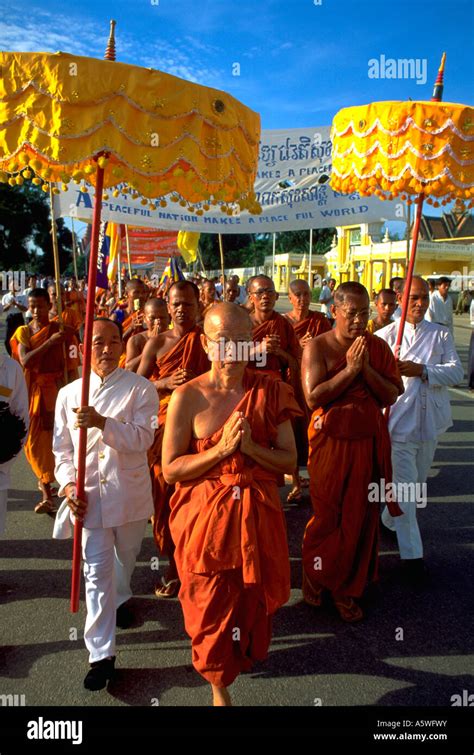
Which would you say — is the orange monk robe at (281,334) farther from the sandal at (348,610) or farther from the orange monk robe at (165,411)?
the sandal at (348,610)

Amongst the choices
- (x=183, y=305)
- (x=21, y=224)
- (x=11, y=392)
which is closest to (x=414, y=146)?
(x=183, y=305)

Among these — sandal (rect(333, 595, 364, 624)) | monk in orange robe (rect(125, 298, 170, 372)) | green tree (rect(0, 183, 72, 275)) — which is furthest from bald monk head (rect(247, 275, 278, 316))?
green tree (rect(0, 183, 72, 275))

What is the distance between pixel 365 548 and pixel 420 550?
577 millimetres

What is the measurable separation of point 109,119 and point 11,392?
1.69 metres

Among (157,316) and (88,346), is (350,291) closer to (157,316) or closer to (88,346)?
(88,346)

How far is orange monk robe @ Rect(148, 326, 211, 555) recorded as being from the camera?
4.13 meters

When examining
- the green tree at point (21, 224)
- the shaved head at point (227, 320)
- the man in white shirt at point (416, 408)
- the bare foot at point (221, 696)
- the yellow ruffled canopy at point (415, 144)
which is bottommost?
the bare foot at point (221, 696)

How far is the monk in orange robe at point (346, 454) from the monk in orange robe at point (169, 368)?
922mm

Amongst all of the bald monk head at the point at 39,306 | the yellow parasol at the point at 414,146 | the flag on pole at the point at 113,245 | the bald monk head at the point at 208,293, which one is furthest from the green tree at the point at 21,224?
the yellow parasol at the point at 414,146

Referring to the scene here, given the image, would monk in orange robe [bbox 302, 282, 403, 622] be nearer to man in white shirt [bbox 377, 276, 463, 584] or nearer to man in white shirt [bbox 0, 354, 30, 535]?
man in white shirt [bbox 377, 276, 463, 584]

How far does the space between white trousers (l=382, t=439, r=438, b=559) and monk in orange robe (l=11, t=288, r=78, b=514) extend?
3.24m

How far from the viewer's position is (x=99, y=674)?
2.94m

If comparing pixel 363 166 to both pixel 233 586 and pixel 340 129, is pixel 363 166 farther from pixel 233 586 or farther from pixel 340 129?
pixel 233 586

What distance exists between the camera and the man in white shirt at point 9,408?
10.8 ft
